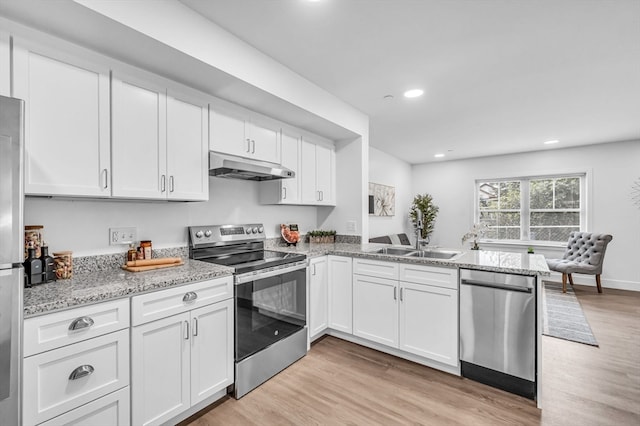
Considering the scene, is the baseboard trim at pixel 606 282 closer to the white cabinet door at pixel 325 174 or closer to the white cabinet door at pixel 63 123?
the white cabinet door at pixel 325 174

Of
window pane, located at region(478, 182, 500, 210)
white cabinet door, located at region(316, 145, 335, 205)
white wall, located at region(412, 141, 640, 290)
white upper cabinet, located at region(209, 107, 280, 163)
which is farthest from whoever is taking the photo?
window pane, located at region(478, 182, 500, 210)

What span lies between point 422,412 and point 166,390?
1.56 meters

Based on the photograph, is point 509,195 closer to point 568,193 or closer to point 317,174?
point 568,193

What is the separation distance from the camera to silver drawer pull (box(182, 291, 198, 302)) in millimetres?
1740

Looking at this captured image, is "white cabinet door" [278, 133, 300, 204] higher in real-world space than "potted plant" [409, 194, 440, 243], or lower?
higher

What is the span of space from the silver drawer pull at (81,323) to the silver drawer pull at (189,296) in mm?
455

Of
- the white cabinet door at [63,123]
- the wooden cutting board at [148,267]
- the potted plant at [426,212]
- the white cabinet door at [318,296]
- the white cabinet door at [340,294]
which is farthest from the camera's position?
the potted plant at [426,212]

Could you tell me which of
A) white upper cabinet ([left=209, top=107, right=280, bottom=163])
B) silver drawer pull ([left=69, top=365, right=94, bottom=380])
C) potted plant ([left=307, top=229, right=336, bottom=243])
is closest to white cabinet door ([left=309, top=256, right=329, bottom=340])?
potted plant ([left=307, top=229, right=336, bottom=243])

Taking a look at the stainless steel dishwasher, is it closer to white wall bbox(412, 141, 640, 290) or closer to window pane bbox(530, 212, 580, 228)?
white wall bbox(412, 141, 640, 290)

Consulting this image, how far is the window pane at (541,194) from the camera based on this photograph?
554 cm

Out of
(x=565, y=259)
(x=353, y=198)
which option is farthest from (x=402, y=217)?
(x=353, y=198)

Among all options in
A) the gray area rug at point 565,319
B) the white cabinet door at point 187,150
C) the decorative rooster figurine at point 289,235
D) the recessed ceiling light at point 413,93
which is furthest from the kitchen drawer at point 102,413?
the gray area rug at point 565,319

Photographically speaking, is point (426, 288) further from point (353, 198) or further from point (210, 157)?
point (210, 157)

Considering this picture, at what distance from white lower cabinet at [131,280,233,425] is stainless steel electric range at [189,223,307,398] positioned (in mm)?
122
